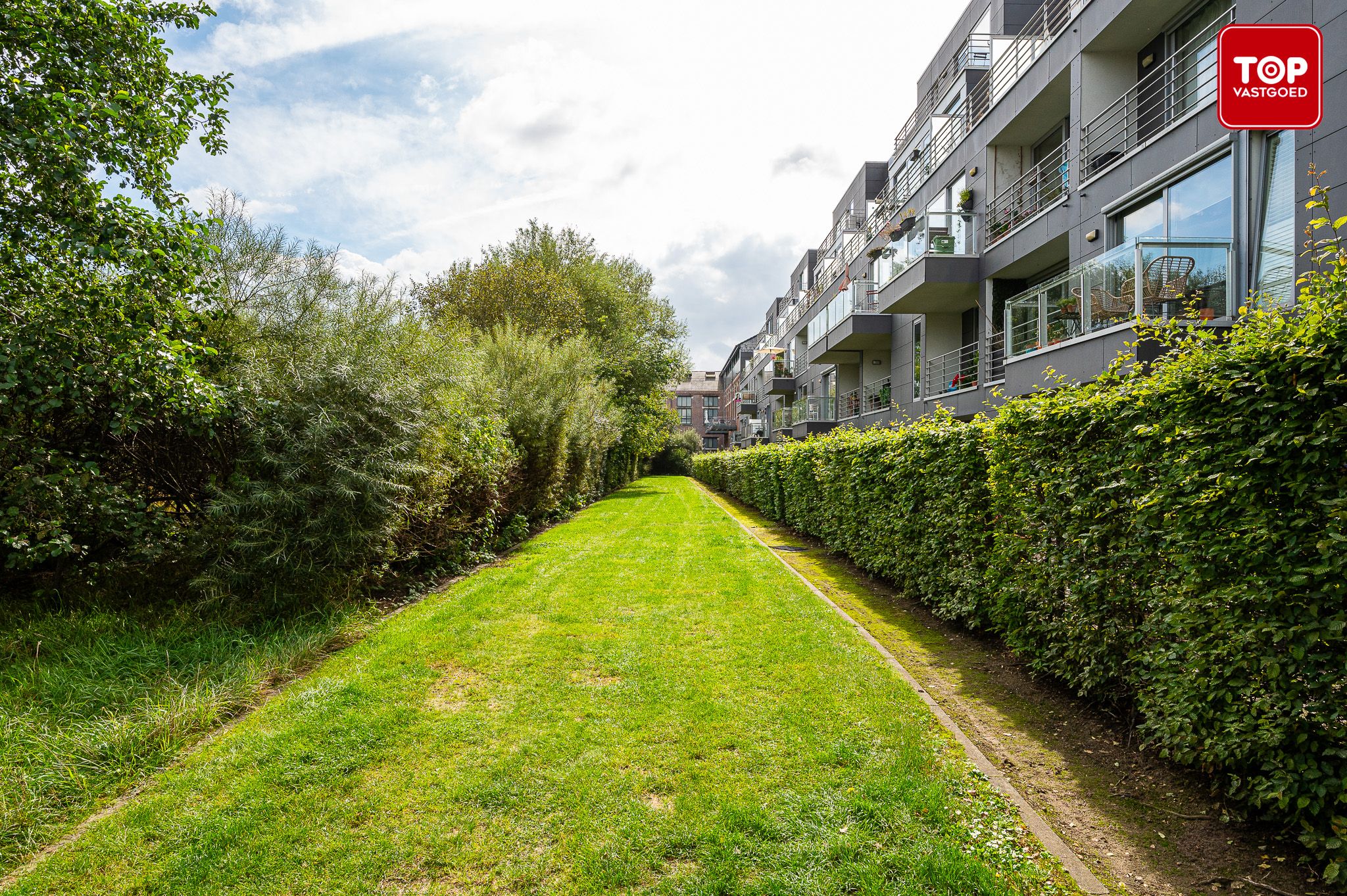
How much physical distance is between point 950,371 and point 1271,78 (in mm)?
9516

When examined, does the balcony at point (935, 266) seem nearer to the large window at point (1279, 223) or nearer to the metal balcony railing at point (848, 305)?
the metal balcony railing at point (848, 305)

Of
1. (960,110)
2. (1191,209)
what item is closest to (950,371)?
(960,110)

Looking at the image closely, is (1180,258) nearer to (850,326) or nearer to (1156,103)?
(1156,103)

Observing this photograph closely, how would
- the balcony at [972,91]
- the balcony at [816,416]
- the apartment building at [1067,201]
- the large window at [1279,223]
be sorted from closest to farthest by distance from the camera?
1. the large window at [1279,223]
2. the apartment building at [1067,201]
3. the balcony at [972,91]
4. the balcony at [816,416]

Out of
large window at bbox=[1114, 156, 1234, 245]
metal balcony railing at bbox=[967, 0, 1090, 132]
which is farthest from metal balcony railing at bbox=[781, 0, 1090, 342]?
large window at bbox=[1114, 156, 1234, 245]

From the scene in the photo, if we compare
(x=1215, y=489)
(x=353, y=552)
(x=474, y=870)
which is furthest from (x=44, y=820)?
(x=1215, y=489)

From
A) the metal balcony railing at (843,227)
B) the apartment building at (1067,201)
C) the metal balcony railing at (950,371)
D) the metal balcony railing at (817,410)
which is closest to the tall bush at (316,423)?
the apartment building at (1067,201)

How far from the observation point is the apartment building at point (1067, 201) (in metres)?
8.05

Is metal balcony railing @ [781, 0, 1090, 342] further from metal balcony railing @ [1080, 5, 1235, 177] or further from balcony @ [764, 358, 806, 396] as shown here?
balcony @ [764, 358, 806, 396]

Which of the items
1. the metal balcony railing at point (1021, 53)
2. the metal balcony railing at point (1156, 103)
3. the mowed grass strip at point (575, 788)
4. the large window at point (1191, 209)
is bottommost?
the mowed grass strip at point (575, 788)

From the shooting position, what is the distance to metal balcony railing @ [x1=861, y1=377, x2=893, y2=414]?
Answer: 814 inches

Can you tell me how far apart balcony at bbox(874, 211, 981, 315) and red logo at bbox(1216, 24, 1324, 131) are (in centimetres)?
683

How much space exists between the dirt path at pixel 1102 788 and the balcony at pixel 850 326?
15.8m

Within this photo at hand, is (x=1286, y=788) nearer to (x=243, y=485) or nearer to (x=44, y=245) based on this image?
(x=243, y=485)
